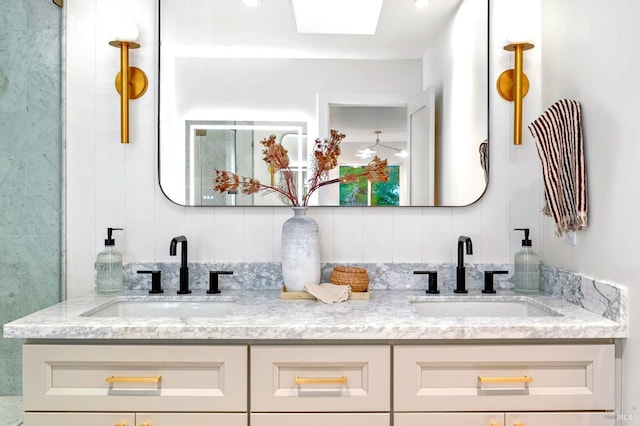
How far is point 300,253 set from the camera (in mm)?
1964

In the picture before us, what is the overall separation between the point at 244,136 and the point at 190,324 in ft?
2.88

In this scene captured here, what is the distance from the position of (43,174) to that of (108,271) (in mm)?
477

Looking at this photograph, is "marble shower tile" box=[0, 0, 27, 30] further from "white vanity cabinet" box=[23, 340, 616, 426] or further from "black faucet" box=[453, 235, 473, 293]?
"black faucet" box=[453, 235, 473, 293]

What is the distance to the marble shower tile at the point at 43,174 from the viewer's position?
6.82 feet

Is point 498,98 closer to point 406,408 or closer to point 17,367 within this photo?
point 406,408

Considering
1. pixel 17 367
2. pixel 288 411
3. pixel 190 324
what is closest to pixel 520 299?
pixel 288 411

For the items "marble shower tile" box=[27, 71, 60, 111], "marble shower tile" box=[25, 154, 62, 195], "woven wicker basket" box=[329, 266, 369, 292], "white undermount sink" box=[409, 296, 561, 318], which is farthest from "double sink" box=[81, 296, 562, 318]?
"marble shower tile" box=[27, 71, 60, 111]

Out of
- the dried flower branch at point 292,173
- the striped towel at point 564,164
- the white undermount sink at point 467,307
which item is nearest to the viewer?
the striped towel at point 564,164

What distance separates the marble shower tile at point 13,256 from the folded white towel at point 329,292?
3.64 ft

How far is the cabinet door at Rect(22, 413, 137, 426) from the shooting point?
148 centimetres

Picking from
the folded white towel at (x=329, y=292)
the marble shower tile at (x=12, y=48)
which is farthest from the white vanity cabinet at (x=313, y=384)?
the marble shower tile at (x=12, y=48)

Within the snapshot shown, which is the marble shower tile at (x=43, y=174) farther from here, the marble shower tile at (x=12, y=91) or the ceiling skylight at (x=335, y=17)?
the ceiling skylight at (x=335, y=17)

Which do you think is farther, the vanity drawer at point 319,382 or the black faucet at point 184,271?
the black faucet at point 184,271

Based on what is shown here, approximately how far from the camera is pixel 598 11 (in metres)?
1.69
